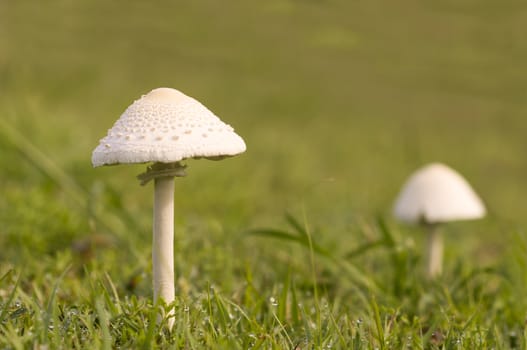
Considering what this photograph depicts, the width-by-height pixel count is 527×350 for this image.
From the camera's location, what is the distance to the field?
2.20 m

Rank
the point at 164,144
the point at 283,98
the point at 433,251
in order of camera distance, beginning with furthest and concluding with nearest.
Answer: the point at 283,98 → the point at 433,251 → the point at 164,144

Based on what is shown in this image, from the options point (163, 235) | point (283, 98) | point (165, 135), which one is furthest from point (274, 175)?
point (165, 135)

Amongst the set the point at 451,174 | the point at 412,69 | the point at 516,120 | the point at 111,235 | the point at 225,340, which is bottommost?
the point at 225,340

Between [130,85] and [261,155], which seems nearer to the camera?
[261,155]

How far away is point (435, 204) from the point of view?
3635mm

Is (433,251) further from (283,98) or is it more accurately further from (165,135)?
(283,98)

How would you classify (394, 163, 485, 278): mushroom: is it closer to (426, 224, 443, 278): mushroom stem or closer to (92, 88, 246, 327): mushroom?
(426, 224, 443, 278): mushroom stem

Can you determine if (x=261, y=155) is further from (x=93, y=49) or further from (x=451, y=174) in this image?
(x=451, y=174)

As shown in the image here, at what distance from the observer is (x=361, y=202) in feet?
20.0

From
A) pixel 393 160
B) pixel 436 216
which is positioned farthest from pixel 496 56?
pixel 436 216

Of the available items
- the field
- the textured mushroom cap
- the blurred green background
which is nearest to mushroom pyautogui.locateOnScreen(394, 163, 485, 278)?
the textured mushroom cap

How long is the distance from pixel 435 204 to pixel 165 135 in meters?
2.30

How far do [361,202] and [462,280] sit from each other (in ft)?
9.91

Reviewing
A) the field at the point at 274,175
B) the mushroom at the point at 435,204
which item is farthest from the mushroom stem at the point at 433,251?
the field at the point at 274,175
